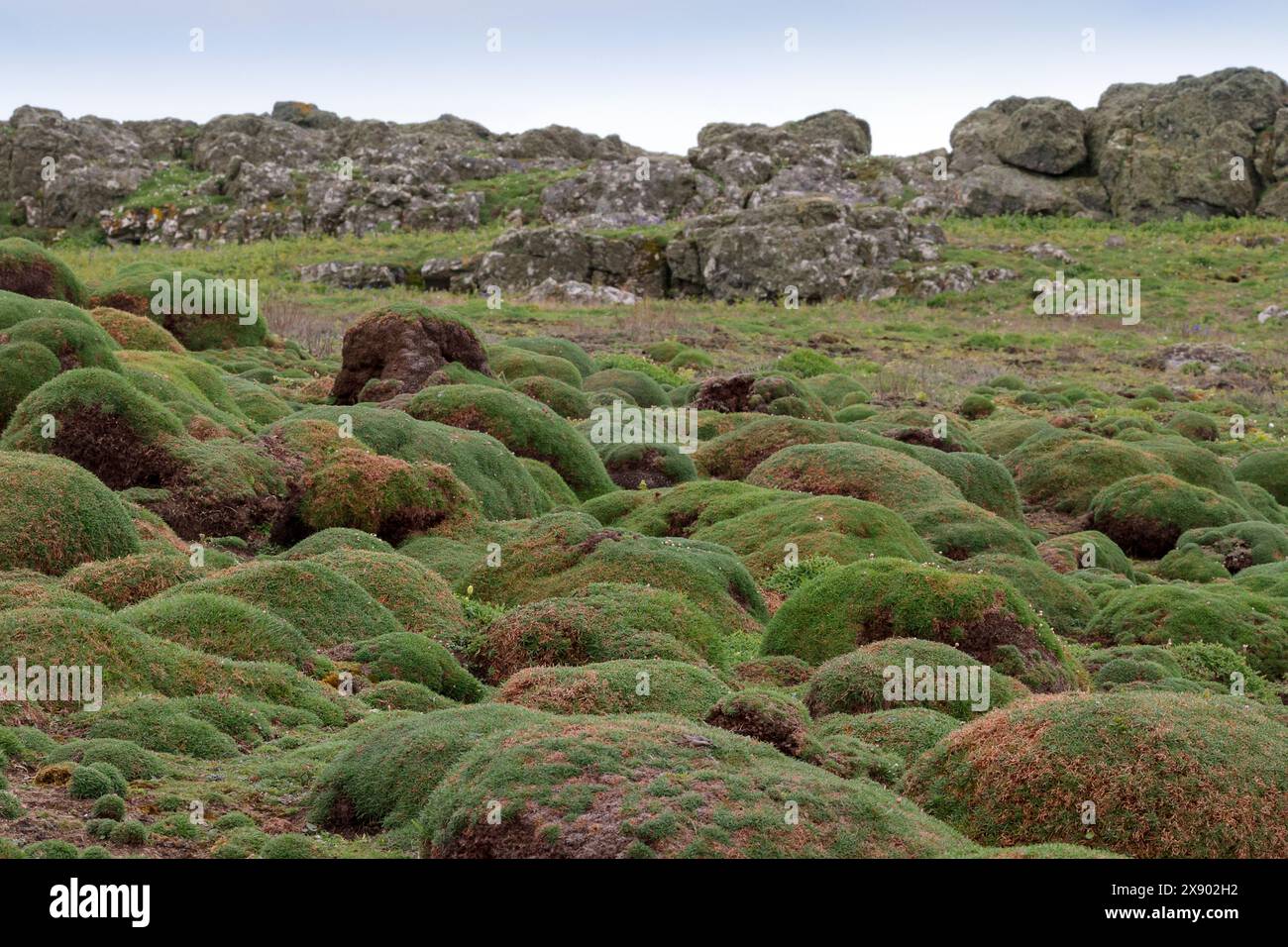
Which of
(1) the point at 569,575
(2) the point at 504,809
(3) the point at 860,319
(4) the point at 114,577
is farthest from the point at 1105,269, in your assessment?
(2) the point at 504,809

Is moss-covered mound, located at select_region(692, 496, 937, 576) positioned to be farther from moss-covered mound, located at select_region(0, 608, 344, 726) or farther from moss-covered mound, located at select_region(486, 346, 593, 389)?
moss-covered mound, located at select_region(486, 346, 593, 389)

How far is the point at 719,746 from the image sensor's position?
10.8 meters

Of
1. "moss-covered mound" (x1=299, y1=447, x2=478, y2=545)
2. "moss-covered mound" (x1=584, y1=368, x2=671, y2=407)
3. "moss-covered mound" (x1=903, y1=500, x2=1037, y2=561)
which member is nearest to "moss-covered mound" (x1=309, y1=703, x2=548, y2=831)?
"moss-covered mound" (x1=299, y1=447, x2=478, y2=545)

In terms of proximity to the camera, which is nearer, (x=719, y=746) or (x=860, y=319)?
(x=719, y=746)

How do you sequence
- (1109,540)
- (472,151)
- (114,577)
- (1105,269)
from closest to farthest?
(114,577) < (1109,540) < (1105,269) < (472,151)

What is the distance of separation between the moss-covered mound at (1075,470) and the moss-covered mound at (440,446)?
16032 mm

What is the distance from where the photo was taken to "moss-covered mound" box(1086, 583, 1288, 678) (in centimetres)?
2431

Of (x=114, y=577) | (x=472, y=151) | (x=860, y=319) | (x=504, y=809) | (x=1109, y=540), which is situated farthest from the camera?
(x=472, y=151)

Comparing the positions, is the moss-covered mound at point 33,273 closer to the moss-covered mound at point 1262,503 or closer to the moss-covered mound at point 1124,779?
the moss-covered mound at point 1124,779

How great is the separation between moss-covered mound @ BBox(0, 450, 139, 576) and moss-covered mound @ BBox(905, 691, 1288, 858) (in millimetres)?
11469

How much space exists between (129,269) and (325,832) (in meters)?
35.9

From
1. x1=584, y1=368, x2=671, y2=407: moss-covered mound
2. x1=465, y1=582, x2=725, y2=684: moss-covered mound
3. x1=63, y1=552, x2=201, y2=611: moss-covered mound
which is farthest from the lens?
x1=584, y1=368, x2=671, y2=407: moss-covered mound
